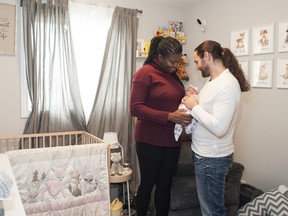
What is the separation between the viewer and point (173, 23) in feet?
10.8

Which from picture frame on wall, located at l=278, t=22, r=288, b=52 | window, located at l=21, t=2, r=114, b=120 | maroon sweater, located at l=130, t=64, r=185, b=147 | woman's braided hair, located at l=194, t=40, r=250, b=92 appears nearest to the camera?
woman's braided hair, located at l=194, t=40, r=250, b=92

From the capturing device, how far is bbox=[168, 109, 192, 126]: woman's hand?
1.62 meters

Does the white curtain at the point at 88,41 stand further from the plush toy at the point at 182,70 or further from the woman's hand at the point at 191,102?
the woman's hand at the point at 191,102

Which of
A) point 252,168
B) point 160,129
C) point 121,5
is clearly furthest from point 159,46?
point 252,168

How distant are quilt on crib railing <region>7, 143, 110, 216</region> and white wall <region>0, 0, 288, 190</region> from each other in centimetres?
80

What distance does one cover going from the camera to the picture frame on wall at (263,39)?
2419mm

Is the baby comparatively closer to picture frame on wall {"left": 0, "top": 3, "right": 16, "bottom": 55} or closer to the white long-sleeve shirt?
the white long-sleeve shirt

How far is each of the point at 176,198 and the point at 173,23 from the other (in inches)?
80.3

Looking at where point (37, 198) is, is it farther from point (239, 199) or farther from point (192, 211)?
point (239, 199)

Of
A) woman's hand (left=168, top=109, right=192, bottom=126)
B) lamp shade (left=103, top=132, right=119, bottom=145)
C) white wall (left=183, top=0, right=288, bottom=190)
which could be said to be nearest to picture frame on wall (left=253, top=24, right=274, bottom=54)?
white wall (left=183, top=0, right=288, bottom=190)

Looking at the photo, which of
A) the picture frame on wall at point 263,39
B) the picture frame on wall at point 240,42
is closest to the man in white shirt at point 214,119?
the picture frame on wall at point 263,39

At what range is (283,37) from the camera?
91.6 inches

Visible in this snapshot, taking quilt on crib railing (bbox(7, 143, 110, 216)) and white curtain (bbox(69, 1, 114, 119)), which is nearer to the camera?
quilt on crib railing (bbox(7, 143, 110, 216))

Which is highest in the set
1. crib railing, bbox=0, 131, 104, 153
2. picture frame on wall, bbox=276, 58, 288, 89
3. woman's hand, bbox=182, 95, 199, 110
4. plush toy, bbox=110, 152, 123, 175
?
picture frame on wall, bbox=276, 58, 288, 89
